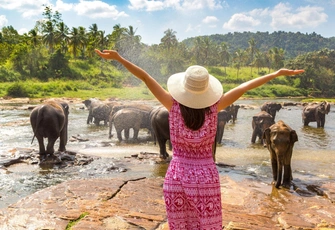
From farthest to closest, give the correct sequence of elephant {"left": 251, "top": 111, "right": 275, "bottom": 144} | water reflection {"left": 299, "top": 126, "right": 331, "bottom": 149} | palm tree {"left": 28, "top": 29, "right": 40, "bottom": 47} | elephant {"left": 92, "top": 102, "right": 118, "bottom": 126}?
palm tree {"left": 28, "top": 29, "right": 40, "bottom": 47}
elephant {"left": 92, "top": 102, "right": 118, "bottom": 126}
water reflection {"left": 299, "top": 126, "right": 331, "bottom": 149}
elephant {"left": 251, "top": 111, "right": 275, "bottom": 144}

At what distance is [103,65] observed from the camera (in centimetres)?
5941

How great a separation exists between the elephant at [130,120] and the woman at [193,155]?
11438 mm

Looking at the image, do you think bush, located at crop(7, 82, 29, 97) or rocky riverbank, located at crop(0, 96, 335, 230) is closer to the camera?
rocky riverbank, located at crop(0, 96, 335, 230)

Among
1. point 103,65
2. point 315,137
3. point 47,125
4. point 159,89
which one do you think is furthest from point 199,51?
point 159,89

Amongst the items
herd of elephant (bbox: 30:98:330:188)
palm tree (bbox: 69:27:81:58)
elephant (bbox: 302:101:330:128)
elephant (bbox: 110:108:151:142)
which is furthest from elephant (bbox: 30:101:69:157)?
palm tree (bbox: 69:27:81:58)

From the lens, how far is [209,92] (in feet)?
8.99

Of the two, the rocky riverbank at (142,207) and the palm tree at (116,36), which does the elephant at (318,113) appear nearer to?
the rocky riverbank at (142,207)

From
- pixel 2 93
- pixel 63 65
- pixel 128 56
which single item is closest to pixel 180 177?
pixel 2 93

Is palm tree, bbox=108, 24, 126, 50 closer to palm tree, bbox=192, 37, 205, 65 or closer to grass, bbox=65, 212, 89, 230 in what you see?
palm tree, bbox=192, 37, 205, 65

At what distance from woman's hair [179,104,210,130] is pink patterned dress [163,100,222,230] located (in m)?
0.03

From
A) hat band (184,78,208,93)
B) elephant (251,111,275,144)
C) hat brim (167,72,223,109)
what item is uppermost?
hat band (184,78,208,93)

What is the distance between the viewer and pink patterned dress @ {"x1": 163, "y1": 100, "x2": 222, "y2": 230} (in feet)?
8.86

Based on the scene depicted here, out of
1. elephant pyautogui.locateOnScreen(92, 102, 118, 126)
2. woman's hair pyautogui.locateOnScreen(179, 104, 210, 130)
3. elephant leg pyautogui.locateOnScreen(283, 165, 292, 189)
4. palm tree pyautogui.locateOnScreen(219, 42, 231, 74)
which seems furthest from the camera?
palm tree pyautogui.locateOnScreen(219, 42, 231, 74)

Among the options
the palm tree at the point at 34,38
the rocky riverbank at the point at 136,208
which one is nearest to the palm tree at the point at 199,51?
the palm tree at the point at 34,38
